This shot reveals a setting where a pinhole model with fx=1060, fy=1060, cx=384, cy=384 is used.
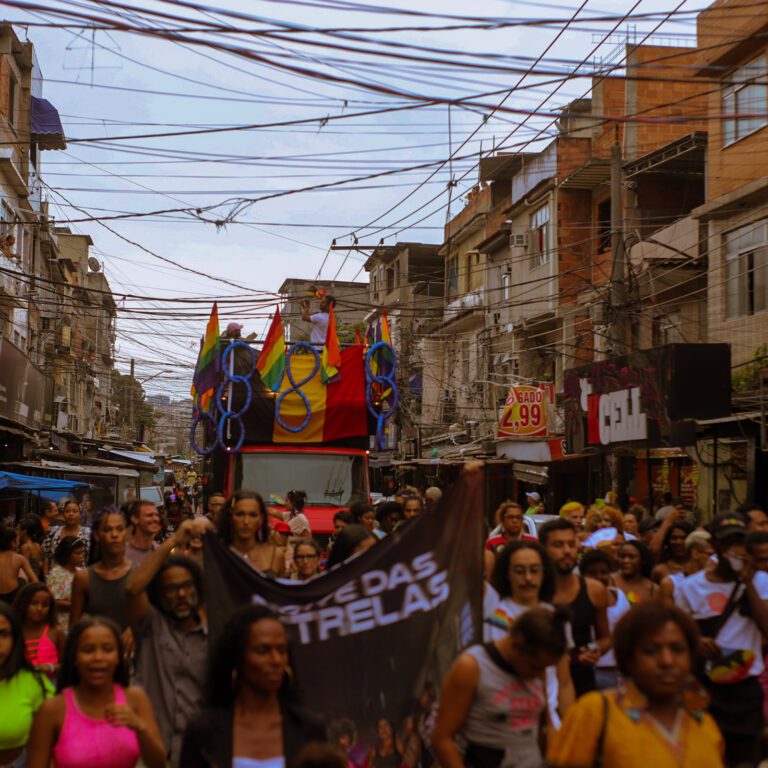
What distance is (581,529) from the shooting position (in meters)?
10.6

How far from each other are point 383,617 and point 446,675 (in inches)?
22.3

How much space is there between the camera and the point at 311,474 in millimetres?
15047

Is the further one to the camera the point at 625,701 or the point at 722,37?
the point at 722,37

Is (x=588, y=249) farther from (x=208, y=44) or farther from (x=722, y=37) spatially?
(x=208, y=44)

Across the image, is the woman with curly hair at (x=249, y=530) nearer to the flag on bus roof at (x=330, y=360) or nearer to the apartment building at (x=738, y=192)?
the flag on bus roof at (x=330, y=360)

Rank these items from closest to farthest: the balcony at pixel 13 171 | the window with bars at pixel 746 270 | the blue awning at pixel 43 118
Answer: the window with bars at pixel 746 270, the balcony at pixel 13 171, the blue awning at pixel 43 118

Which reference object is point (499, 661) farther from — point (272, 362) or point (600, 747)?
point (272, 362)

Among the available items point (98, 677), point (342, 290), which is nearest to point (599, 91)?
point (98, 677)

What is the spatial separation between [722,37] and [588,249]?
1180 centimetres

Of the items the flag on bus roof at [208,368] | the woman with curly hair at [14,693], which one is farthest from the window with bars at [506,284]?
the woman with curly hair at [14,693]

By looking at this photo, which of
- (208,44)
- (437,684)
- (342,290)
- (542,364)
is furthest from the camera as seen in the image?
(342,290)

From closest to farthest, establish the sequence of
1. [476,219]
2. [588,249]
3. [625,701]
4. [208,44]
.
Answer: [625,701] < [208,44] < [588,249] < [476,219]

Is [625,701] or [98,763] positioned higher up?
[625,701]

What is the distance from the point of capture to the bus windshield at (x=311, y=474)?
15.0 meters
